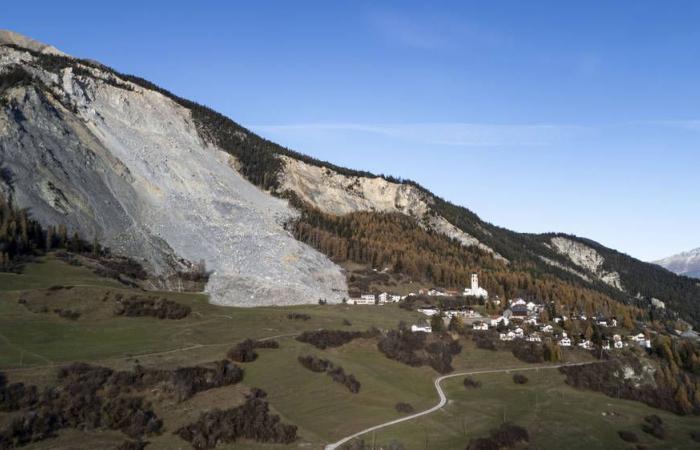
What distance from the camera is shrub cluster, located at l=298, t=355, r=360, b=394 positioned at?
66.6 m

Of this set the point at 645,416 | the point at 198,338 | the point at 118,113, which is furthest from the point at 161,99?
the point at 645,416

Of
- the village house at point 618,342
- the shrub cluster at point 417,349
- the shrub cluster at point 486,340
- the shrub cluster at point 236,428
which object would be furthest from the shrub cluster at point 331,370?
the village house at point 618,342

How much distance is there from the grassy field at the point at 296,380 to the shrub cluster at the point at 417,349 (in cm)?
165

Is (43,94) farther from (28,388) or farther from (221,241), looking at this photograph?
(28,388)

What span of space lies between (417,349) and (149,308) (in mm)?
41019

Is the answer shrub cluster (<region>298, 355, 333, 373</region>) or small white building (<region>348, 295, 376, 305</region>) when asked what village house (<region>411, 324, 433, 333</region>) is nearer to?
small white building (<region>348, 295, 376, 305</region>)

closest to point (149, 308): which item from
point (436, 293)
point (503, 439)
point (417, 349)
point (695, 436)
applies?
point (417, 349)

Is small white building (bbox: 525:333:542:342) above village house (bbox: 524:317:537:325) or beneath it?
beneath

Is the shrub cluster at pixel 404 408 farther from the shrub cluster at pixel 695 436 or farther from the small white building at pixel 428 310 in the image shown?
the small white building at pixel 428 310

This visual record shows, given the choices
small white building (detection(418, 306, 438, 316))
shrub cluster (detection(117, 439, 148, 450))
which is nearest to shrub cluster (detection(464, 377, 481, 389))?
shrub cluster (detection(117, 439, 148, 450))

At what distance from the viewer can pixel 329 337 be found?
3292 inches

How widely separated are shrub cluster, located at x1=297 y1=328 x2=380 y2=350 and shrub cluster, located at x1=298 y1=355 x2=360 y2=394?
8396mm

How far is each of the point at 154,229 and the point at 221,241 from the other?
15146 millimetres

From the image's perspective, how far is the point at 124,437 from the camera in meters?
46.8
